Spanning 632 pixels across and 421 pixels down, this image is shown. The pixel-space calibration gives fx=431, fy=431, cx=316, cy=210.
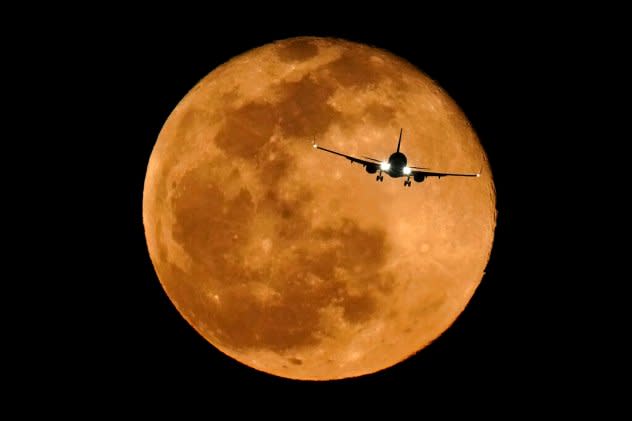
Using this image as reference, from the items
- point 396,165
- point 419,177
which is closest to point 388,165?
point 396,165

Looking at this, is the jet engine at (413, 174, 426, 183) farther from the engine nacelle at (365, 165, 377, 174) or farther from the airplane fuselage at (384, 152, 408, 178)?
the engine nacelle at (365, 165, 377, 174)

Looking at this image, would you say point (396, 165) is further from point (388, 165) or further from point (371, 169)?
point (371, 169)

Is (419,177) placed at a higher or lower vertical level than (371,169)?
higher

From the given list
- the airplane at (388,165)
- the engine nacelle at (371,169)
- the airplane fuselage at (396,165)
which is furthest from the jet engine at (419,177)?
the engine nacelle at (371,169)

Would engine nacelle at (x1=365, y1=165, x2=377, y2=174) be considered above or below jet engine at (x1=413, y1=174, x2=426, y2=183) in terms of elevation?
below

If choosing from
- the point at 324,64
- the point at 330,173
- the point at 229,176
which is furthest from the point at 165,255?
the point at 324,64

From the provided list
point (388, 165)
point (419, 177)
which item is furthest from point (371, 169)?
point (419, 177)

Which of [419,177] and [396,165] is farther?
[419,177]

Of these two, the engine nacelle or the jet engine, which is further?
the jet engine

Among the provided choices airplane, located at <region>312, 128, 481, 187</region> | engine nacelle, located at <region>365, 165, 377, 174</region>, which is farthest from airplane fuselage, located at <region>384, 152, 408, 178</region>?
engine nacelle, located at <region>365, 165, 377, 174</region>

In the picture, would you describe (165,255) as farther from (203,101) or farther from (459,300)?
(459,300)

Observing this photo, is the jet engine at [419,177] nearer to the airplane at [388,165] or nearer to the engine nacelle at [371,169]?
the airplane at [388,165]
